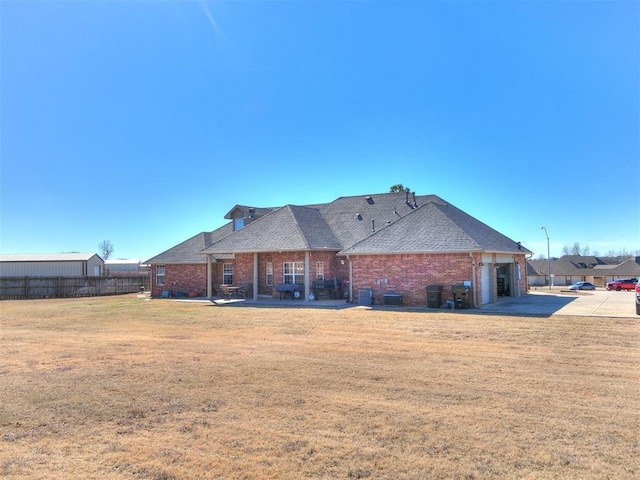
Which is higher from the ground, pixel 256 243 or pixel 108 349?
pixel 256 243

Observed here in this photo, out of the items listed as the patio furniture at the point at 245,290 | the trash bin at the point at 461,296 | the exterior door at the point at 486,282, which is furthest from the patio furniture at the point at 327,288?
the exterior door at the point at 486,282

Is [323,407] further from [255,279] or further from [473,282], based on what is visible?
[255,279]

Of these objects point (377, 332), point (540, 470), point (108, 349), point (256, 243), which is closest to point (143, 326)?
point (108, 349)

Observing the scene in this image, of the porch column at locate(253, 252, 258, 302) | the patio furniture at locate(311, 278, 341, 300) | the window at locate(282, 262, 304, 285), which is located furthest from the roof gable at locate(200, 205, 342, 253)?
the patio furniture at locate(311, 278, 341, 300)

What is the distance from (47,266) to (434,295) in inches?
1554

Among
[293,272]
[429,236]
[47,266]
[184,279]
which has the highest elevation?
[429,236]

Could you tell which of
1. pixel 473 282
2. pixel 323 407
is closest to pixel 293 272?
pixel 473 282

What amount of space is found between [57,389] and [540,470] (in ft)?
22.8

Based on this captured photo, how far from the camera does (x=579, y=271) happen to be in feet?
282

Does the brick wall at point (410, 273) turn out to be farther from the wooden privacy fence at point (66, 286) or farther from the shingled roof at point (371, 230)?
the wooden privacy fence at point (66, 286)

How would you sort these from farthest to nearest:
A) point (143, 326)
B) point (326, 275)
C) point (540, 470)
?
point (326, 275)
point (143, 326)
point (540, 470)

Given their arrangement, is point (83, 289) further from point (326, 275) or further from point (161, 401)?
point (161, 401)

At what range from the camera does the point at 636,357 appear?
9.22 m

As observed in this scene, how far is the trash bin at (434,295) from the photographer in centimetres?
1964
